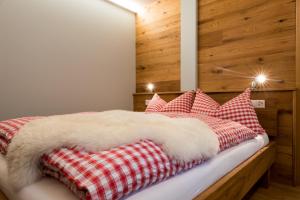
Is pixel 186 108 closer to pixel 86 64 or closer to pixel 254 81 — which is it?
pixel 254 81

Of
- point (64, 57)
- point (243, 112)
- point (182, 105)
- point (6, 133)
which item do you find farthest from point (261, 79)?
point (64, 57)

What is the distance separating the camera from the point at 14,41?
225cm

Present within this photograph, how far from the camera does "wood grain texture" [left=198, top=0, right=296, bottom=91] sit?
2.05 meters

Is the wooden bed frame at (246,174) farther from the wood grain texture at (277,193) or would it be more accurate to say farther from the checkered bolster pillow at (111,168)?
the checkered bolster pillow at (111,168)

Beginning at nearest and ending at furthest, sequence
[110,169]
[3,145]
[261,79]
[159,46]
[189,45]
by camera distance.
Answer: [110,169]
[3,145]
[261,79]
[189,45]
[159,46]

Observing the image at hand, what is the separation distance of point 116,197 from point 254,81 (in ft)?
6.78

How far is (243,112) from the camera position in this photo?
6.25 feet

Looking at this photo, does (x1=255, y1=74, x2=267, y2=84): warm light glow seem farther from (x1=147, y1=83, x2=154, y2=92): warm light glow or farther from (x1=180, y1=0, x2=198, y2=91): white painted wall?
(x1=147, y1=83, x2=154, y2=92): warm light glow

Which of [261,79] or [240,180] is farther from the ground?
[261,79]

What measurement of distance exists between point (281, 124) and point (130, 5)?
2782mm

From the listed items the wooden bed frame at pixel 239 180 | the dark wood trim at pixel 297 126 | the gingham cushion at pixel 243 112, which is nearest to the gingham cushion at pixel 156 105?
the gingham cushion at pixel 243 112

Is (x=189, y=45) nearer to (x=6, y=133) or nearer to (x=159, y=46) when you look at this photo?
(x=159, y=46)

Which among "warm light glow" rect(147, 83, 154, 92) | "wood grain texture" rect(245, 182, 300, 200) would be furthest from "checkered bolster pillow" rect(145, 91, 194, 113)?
"wood grain texture" rect(245, 182, 300, 200)

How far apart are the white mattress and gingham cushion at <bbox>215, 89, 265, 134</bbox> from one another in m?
0.63
